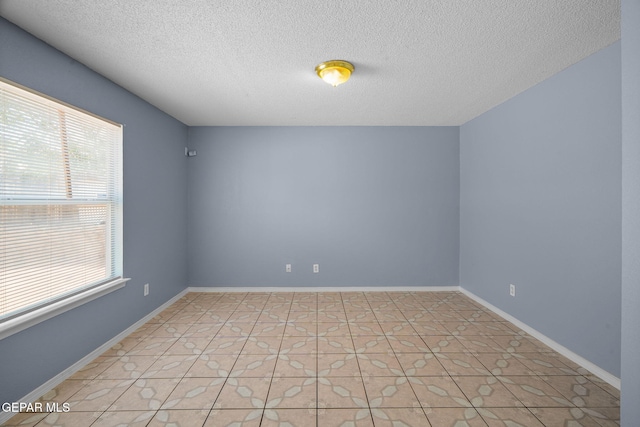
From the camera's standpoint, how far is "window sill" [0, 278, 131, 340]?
1544 millimetres

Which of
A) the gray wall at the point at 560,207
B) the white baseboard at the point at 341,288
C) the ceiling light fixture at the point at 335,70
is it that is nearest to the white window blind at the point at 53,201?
the white baseboard at the point at 341,288

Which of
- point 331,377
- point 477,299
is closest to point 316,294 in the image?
point 331,377

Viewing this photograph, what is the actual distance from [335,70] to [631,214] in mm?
1977

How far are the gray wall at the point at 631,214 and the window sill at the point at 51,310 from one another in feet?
10.4

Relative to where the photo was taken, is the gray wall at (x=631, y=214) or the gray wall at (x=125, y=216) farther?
the gray wall at (x=125, y=216)

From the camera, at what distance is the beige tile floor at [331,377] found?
1595mm

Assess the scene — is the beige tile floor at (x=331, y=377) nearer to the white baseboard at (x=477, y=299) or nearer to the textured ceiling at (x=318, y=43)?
the white baseboard at (x=477, y=299)

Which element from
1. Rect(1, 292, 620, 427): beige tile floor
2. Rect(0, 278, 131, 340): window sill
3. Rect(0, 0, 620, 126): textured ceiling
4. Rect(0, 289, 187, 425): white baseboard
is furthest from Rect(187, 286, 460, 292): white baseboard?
Rect(0, 0, 620, 126): textured ceiling

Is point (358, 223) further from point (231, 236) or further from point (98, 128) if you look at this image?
point (98, 128)

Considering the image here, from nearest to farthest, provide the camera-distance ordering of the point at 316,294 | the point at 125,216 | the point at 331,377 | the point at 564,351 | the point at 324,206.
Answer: the point at 331,377 < the point at 564,351 < the point at 125,216 < the point at 316,294 < the point at 324,206

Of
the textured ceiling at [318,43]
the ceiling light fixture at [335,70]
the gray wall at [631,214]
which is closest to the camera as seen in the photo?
the gray wall at [631,214]

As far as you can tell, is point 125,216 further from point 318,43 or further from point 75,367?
point 318,43

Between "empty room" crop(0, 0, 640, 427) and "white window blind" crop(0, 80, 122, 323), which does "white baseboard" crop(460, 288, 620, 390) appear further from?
"white window blind" crop(0, 80, 122, 323)

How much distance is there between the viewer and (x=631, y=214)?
104 centimetres
